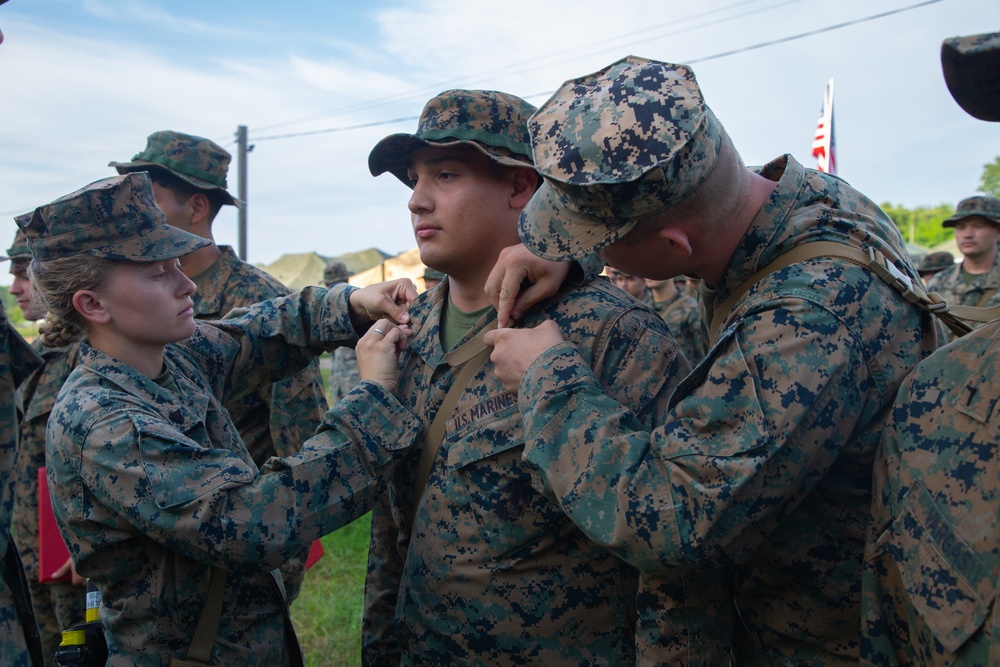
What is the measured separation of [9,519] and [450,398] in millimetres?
1713

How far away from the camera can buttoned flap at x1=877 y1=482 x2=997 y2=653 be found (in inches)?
57.9

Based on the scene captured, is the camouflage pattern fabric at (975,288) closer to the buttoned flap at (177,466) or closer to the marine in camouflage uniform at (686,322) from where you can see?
the marine in camouflage uniform at (686,322)

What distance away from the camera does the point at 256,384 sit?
3.35m

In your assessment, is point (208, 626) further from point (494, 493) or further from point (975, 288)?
point (975, 288)

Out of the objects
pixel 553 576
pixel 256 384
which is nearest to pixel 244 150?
pixel 256 384

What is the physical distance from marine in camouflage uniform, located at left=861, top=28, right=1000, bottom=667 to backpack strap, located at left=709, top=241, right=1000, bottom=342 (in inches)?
11.1

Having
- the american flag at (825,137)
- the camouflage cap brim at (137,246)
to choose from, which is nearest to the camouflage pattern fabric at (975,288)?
the american flag at (825,137)

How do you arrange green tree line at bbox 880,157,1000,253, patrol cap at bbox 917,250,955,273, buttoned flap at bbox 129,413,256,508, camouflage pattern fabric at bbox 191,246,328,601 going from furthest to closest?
green tree line at bbox 880,157,1000,253 < patrol cap at bbox 917,250,955,273 < camouflage pattern fabric at bbox 191,246,328,601 < buttoned flap at bbox 129,413,256,508

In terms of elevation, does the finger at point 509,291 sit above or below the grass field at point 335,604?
above

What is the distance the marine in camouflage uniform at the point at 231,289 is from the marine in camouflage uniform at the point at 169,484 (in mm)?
1578

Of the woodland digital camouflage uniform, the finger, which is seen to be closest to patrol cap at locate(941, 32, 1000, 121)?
the finger

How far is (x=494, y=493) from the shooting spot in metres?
2.46

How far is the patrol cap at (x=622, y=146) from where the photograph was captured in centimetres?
190

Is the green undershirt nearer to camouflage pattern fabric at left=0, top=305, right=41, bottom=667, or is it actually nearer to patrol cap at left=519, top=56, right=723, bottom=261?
patrol cap at left=519, top=56, right=723, bottom=261
